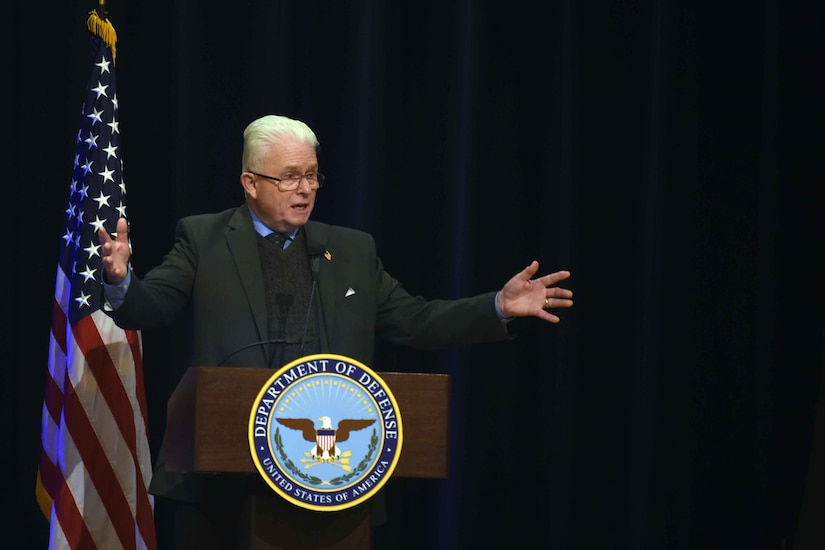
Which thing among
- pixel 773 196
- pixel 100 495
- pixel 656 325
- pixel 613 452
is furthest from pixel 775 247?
pixel 100 495

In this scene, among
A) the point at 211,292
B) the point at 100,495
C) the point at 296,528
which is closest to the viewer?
the point at 296,528

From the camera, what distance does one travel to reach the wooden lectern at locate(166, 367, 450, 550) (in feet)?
8.34

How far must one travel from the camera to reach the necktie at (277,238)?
10.6ft

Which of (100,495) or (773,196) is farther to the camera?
(773,196)

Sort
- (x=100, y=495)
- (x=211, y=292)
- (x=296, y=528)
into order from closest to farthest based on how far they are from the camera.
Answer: (x=296, y=528), (x=211, y=292), (x=100, y=495)

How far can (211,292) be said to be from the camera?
10.1ft

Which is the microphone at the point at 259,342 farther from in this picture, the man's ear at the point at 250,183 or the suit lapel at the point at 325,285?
the man's ear at the point at 250,183

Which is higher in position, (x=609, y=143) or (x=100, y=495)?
(x=609, y=143)

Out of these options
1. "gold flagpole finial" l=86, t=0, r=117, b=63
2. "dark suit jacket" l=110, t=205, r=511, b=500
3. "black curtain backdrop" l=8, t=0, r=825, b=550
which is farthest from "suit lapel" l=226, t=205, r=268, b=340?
"black curtain backdrop" l=8, t=0, r=825, b=550

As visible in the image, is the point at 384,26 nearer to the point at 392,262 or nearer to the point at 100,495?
the point at 392,262

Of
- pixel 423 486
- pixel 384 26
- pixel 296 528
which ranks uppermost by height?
pixel 384 26

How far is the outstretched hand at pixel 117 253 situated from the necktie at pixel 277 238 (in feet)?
1.80

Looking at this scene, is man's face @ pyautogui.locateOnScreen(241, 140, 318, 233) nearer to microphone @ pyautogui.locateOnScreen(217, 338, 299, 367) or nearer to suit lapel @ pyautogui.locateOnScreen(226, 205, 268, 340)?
suit lapel @ pyautogui.locateOnScreen(226, 205, 268, 340)

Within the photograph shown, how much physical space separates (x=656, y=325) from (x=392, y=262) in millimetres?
1054
